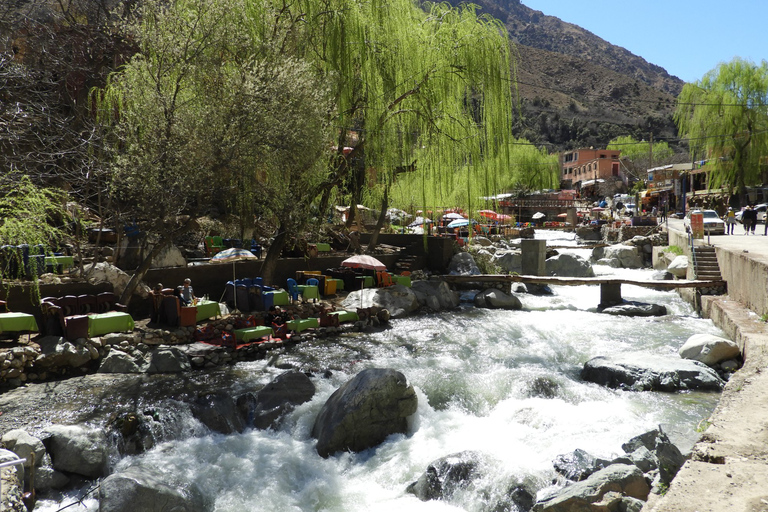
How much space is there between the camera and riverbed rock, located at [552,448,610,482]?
19.9ft

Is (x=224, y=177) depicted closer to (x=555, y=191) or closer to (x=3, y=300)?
(x=3, y=300)

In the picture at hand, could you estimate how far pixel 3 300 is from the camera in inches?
393

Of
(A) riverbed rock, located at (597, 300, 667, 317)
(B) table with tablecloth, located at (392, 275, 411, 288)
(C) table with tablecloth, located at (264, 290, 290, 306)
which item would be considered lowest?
(A) riverbed rock, located at (597, 300, 667, 317)

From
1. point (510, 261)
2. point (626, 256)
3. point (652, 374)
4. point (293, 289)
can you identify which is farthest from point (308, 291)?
point (626, 256)

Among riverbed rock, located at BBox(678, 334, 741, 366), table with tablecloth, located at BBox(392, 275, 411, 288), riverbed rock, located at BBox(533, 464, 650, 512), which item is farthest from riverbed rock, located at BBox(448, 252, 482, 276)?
riverbed rock, located at BBox(533, 464, 650, 512)

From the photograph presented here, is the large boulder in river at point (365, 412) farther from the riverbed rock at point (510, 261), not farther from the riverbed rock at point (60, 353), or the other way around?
the riverbed rock at point (510, 261)

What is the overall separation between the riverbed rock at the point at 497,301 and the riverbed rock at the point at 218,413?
35.8ft

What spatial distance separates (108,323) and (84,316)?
1.67ft

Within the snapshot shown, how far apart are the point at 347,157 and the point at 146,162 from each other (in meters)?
6.35

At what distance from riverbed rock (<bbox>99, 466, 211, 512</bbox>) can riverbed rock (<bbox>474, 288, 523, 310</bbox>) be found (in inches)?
503

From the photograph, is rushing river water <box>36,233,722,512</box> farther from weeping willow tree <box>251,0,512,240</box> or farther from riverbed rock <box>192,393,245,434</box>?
weeping willow tree <box>251,0,512,240</box>

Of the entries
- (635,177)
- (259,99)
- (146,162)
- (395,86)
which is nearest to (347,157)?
(395,86)

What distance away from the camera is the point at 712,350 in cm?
1043

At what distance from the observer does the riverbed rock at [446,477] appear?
6438 mm
